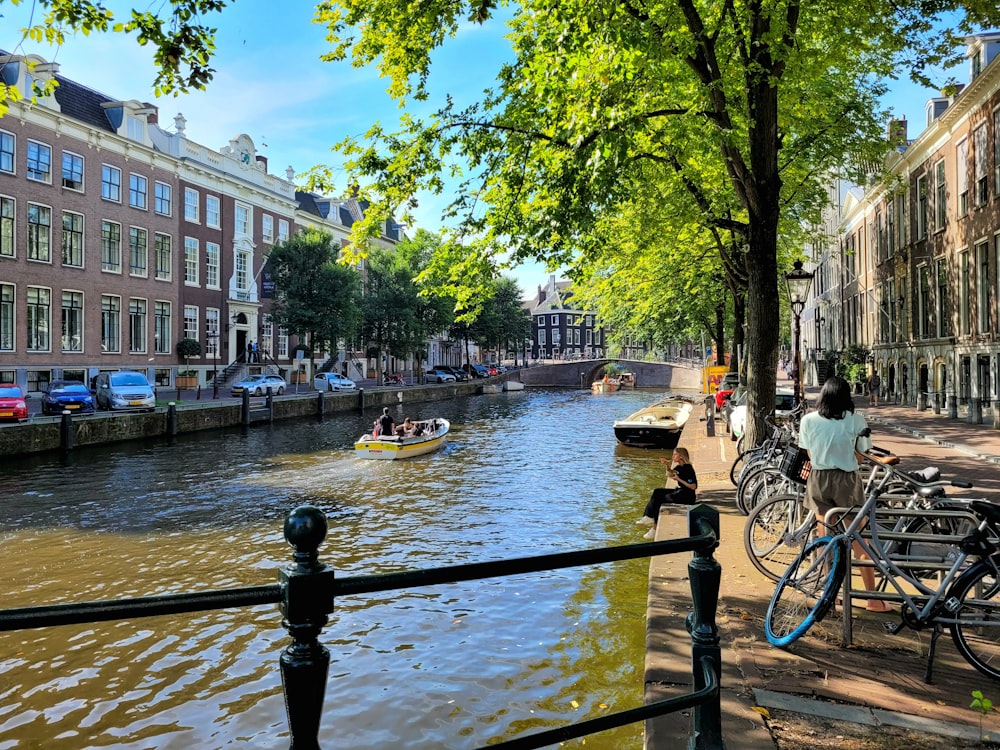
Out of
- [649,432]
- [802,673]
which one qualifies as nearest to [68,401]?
[649,432]

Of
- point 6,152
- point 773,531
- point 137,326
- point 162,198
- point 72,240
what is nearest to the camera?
point 773,531

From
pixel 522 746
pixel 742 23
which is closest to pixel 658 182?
pixel 742 23

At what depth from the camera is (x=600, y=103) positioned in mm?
8352

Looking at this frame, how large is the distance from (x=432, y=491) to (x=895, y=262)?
26.2m

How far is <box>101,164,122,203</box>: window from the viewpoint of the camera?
37875 mm

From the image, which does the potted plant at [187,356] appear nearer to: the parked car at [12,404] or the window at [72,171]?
the window at [72,171]

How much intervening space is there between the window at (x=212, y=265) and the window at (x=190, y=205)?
197 centimetres

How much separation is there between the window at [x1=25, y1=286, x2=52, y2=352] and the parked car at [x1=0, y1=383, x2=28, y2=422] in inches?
468

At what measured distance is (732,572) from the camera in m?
7.02

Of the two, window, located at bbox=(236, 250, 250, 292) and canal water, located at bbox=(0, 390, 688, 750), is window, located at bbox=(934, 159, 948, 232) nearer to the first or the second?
canal water, located at bbox=(0, 390, 688, 750)

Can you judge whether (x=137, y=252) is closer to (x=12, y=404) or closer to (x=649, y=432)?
(x=12, y=404)

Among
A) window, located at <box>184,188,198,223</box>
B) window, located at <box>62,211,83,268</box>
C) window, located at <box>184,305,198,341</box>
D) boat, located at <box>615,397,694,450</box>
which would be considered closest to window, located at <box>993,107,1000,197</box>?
boat, located at <box>615,397,694,450</box>

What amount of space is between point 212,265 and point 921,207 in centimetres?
3990

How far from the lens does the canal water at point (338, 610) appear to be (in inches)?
245
